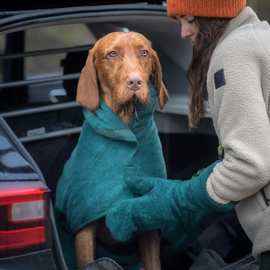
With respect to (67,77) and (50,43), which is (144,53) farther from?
(50,43)

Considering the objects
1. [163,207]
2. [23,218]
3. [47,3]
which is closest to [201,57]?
[163,207]

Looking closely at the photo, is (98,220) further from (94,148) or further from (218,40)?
(218,40)

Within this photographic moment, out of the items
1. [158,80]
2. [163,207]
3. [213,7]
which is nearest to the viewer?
[213,7]

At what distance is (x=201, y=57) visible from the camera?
108 inches

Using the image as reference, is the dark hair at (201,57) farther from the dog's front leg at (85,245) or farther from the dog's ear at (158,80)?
the dog's front leg at (85,245)

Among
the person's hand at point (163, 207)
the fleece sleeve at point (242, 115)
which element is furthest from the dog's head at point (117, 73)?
the fleece sleeve at point (242, 115)

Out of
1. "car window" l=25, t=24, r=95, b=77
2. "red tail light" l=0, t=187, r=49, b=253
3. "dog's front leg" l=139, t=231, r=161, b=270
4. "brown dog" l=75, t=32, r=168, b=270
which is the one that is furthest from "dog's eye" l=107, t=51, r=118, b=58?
"red tail light" l=0, t=187, r=49, b=253

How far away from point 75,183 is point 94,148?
17 centimetres

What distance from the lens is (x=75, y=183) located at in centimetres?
338

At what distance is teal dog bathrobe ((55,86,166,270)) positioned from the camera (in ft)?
10.9

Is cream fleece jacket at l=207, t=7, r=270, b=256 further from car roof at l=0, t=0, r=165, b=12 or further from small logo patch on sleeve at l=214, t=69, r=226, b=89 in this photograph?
car roof at l=0, t=0, r=165, b=12

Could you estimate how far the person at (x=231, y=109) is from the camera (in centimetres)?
246

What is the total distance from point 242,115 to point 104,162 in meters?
1.01

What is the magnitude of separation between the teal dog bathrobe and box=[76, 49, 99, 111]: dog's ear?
4 centimetres
